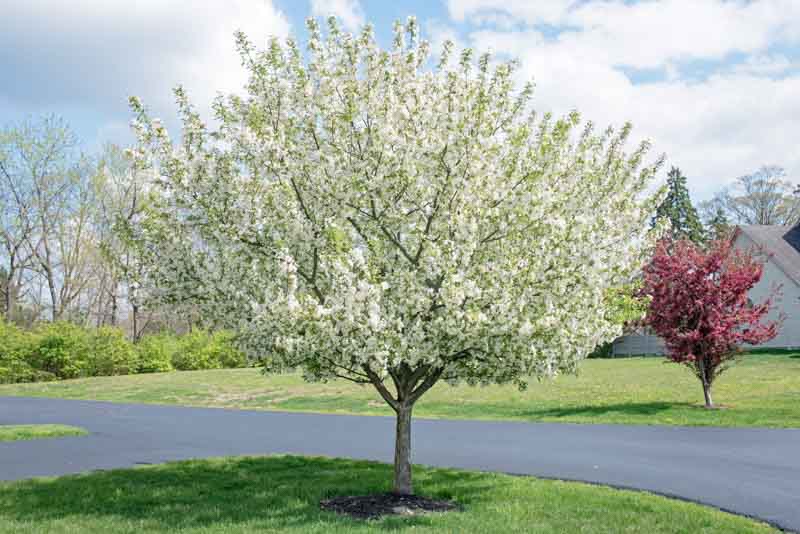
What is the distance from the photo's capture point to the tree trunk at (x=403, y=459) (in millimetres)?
9648

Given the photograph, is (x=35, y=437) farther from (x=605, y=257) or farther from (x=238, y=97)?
(x=605, y=257)

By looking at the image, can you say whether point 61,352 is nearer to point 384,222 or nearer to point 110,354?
point 110,354

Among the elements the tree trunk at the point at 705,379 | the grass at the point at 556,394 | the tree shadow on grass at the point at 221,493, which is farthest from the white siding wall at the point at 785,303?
the tree shadow on grass at the point at 221,493

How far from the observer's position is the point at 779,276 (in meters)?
41.8

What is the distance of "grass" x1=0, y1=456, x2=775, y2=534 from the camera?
824cm

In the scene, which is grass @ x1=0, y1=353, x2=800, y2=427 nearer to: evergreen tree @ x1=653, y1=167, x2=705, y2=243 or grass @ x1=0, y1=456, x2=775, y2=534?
grass @ x1=0, y1=456, x2=775, y2=534

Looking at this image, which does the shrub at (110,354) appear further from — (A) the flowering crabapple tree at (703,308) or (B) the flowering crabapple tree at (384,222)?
(B) the flowering crabapple tree at (384,222)

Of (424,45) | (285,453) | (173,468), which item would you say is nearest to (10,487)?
(173,468)

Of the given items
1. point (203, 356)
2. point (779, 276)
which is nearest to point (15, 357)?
point (203, 356)

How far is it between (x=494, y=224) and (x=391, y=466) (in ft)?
19.4

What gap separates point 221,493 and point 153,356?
38191mm

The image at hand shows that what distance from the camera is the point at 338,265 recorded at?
7.64m

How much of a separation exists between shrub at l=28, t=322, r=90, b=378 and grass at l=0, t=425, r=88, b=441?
24832 millimetres

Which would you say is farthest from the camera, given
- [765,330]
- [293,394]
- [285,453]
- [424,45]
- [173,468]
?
[293,394]
